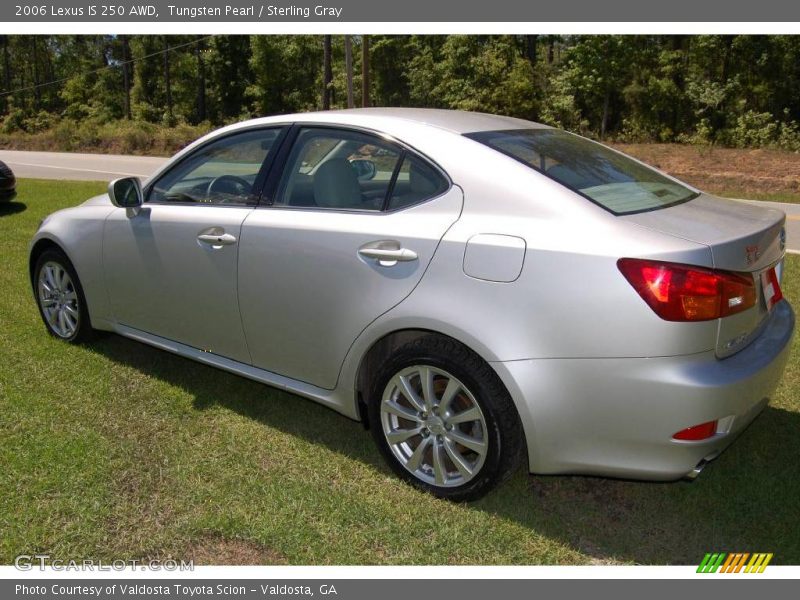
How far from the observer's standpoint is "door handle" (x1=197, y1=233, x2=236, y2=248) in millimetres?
3762

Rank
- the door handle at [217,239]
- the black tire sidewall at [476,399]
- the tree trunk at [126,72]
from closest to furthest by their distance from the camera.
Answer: the black tire sidewall at [476,399] < the door handle at [217,239] < the tree trunk at [126,72]

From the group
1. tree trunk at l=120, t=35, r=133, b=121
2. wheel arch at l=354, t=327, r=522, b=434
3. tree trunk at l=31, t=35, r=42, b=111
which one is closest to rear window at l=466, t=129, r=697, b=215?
wheel arch at l=354, t=327, r=522, b=434

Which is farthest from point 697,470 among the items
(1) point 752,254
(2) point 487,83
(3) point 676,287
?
(2) point 487,83

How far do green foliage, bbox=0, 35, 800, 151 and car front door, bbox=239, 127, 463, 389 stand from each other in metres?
22.0

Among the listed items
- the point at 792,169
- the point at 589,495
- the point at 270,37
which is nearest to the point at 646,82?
the point at 792,169

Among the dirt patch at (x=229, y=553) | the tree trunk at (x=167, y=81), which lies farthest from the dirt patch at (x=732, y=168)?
the tree trunk at (x=167, y=81)

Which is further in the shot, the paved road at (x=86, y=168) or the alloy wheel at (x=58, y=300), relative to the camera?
the paved road at (x=86, y=168)

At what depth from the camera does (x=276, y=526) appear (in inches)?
122

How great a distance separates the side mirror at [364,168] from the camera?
3.48 m

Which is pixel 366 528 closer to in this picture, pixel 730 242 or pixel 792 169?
pixel 730 242

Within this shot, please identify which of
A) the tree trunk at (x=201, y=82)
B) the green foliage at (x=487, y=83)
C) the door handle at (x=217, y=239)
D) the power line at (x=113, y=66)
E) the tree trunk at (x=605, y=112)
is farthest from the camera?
the power line at (x=113, y=66)

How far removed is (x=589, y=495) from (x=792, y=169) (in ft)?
54.9

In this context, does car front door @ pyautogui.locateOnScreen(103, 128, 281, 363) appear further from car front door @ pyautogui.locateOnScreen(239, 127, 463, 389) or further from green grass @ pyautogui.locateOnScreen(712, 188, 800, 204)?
green grass @ pyautogui.locateOnScreen(712, 188, 800, 204)

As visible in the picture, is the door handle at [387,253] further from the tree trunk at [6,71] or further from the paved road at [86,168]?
the tree trunk at [6,71]
